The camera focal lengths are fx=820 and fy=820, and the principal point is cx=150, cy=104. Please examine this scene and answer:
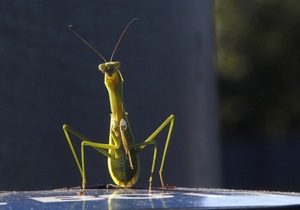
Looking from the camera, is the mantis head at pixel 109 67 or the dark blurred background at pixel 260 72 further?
the dark blurred background at pixel 260 72

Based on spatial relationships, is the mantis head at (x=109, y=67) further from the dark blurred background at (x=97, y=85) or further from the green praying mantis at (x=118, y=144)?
the dark blurred background at (x=97, y=85)

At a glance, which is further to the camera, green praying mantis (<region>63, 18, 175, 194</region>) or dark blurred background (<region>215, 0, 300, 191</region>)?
dark blurred background (<region>215, 0, 300, 191</region>)

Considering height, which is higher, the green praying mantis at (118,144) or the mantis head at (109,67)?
the mantis head at (109,67)

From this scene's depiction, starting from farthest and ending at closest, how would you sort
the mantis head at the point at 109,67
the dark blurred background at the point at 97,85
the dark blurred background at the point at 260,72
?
the dark blurred background at the point at 260,72
the dark blurred background at the point at 97,85
the mantis head at the point at 109,67

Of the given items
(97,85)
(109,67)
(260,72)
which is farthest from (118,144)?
(260,72)

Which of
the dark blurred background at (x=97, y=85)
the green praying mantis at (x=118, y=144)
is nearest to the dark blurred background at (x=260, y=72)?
the dark blurred background at (x=97, y=85)

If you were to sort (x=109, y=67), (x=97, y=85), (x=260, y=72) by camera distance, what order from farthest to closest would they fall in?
(x=260, y=72) → (x=97, y=85) → (x=109, y=67)

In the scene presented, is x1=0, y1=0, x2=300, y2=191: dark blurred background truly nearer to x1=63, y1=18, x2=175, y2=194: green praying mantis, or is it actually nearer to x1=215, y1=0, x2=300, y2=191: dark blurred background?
x1=63, y1=18, x2=175, y2=194: green praying mantis

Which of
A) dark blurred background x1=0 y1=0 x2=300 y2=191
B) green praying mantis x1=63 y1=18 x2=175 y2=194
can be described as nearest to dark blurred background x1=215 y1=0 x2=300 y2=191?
dark blurred background x1=0 y1=0 x2=300 y2=191

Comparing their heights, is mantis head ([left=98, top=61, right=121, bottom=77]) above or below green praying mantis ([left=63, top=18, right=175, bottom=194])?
above

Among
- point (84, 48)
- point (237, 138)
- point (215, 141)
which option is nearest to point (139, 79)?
point (84, 48)

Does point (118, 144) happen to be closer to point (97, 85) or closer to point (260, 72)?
point (97, 85)
